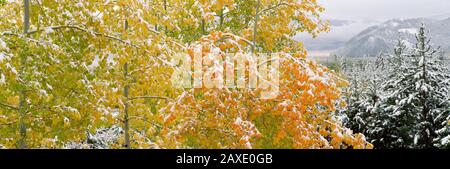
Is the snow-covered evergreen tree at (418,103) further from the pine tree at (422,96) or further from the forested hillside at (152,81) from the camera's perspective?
the forested hillside at (152,81)

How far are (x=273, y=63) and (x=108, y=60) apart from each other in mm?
2755

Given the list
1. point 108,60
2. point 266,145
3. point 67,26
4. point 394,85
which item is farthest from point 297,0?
point 394,85

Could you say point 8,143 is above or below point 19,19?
below

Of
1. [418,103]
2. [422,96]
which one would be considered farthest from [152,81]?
[418,103]

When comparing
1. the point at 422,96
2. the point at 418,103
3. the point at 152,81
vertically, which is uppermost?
the point at 152,81

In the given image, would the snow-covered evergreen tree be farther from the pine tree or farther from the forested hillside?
the forested hillside

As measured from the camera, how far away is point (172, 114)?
5988mm

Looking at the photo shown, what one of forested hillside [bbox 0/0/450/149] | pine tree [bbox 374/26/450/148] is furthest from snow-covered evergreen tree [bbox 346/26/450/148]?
forested hillside [bbox 0/0/450/149]

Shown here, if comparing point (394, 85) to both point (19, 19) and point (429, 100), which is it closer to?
point (429, 100)

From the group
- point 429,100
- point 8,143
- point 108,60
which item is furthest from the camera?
point 429,100

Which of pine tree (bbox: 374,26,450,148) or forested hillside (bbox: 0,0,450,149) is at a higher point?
forested hillside (bbox: 0,0,450,149)

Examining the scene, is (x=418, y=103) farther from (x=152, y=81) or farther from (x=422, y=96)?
(x=152, y=81)

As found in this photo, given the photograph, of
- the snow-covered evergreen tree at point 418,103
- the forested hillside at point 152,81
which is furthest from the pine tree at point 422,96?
the forested hillside at point 152,81
